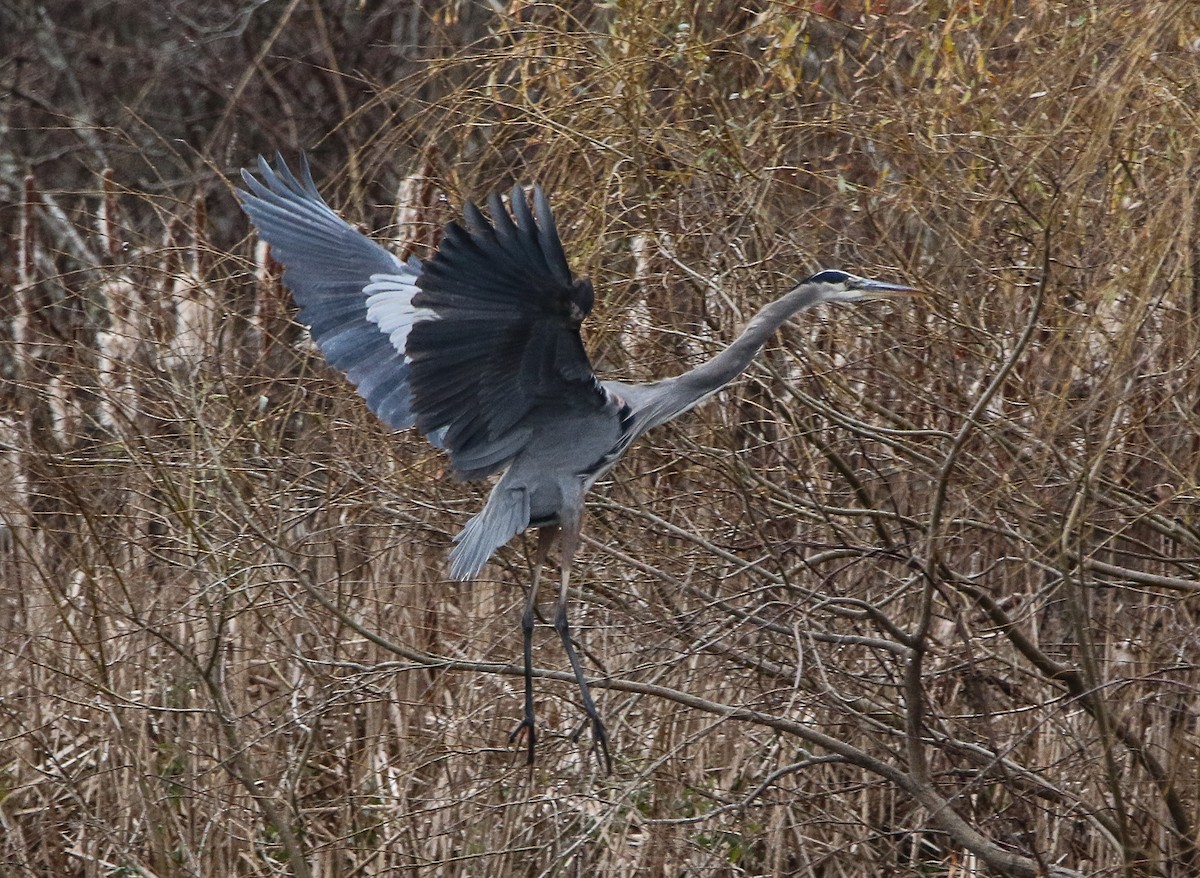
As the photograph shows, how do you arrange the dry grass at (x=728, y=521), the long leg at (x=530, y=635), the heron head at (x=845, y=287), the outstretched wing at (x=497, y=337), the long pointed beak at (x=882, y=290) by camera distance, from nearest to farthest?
the outstretched wing at (x=497, y=337) → the dry grass at (x=728, y=521) → the long leg at (x=530, y=635) → the long pointed beak at (x=882, y=290) → the heron head at (x=845, y=287)

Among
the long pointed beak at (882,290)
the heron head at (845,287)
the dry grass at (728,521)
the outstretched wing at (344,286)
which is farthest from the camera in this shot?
the outstretched wing at (344,286)

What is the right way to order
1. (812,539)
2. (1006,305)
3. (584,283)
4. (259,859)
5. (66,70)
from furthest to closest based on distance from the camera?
(66,70)
(259,859)
(812,539)
(1006,305)
(584,283)

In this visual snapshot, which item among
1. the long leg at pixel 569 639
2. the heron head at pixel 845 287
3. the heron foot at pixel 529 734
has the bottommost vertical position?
the heron foot at pixel 529 734

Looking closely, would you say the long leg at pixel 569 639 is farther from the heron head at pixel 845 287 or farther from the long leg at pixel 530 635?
the heron head at pixel 845 287

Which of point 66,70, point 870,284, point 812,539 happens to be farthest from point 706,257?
point 66,70

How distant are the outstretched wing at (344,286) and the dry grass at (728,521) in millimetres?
147

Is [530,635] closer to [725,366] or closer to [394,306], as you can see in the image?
[725,366]

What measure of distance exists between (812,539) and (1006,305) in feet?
3.18

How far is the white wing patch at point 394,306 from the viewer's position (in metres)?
4.34

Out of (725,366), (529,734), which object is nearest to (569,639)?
(529,734)

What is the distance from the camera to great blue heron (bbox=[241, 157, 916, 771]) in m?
3.58

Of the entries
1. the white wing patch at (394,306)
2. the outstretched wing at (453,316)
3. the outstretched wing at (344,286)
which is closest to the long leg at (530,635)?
the outstretched wing at (453,316)

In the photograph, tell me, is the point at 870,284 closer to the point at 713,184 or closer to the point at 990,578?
the point at 713,184

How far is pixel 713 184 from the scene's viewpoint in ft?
13.7
